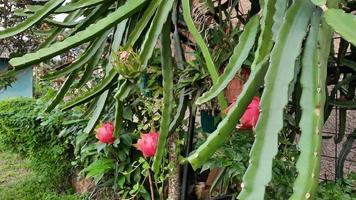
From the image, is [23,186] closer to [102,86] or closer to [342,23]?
[102,86]

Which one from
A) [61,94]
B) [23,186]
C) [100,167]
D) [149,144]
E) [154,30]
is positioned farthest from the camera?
[23,186]

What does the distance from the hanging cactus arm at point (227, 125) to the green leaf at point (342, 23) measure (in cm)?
18

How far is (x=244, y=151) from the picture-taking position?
1.84 m

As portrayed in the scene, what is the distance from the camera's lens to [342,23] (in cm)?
89

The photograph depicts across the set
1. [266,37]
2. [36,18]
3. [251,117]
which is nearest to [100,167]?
[36,18]

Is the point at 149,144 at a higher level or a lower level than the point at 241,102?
lower

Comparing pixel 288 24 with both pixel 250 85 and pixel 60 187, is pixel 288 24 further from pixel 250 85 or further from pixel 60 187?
pixel 60 187

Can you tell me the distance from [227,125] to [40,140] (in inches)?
128

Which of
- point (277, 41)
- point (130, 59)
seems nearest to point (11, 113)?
point (130, 59)

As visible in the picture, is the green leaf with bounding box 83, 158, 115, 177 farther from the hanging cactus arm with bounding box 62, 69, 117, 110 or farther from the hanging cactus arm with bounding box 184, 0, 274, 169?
the hanging cactus arm with bounding box 184, 0, 274, 169

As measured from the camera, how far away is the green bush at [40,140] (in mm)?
3689

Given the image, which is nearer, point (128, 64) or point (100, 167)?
point (128, 64)

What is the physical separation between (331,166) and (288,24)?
→ 190 centimetres

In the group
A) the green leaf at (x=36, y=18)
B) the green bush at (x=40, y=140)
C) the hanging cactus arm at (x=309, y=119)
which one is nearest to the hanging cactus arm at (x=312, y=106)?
the hanging cactus arm at (x=309, y=119)
